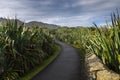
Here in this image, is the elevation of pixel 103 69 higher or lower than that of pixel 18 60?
higher

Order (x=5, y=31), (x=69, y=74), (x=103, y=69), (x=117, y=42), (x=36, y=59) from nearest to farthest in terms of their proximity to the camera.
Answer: (x=103, y=69) < (x=117, y=42) < (x=69, y=74) < (x=5, y=31) < (x=36, y=59)

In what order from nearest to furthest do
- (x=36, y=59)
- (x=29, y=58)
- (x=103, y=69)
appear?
(x=103, y=69)
(x=29, y=58)
(x=36, y=59)

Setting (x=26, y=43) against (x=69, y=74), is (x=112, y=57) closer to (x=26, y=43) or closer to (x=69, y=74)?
(x=69, y=74)

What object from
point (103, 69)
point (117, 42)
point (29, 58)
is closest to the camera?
point (103, 69)

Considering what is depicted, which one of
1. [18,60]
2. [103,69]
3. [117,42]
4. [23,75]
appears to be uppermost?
[117,42]

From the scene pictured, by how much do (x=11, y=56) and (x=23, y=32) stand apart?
9.91ft

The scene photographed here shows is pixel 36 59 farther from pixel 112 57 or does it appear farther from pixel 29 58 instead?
pixel 112 57

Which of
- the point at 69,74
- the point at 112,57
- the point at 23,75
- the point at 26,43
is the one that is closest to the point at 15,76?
the point at 23,75

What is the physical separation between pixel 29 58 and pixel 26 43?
1340mm

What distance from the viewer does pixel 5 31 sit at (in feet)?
59.1

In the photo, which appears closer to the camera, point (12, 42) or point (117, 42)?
point (117, 42)

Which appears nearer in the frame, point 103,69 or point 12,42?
point 103,69

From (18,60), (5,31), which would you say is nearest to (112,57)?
(18,60)

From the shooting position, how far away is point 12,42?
56.1 feet
